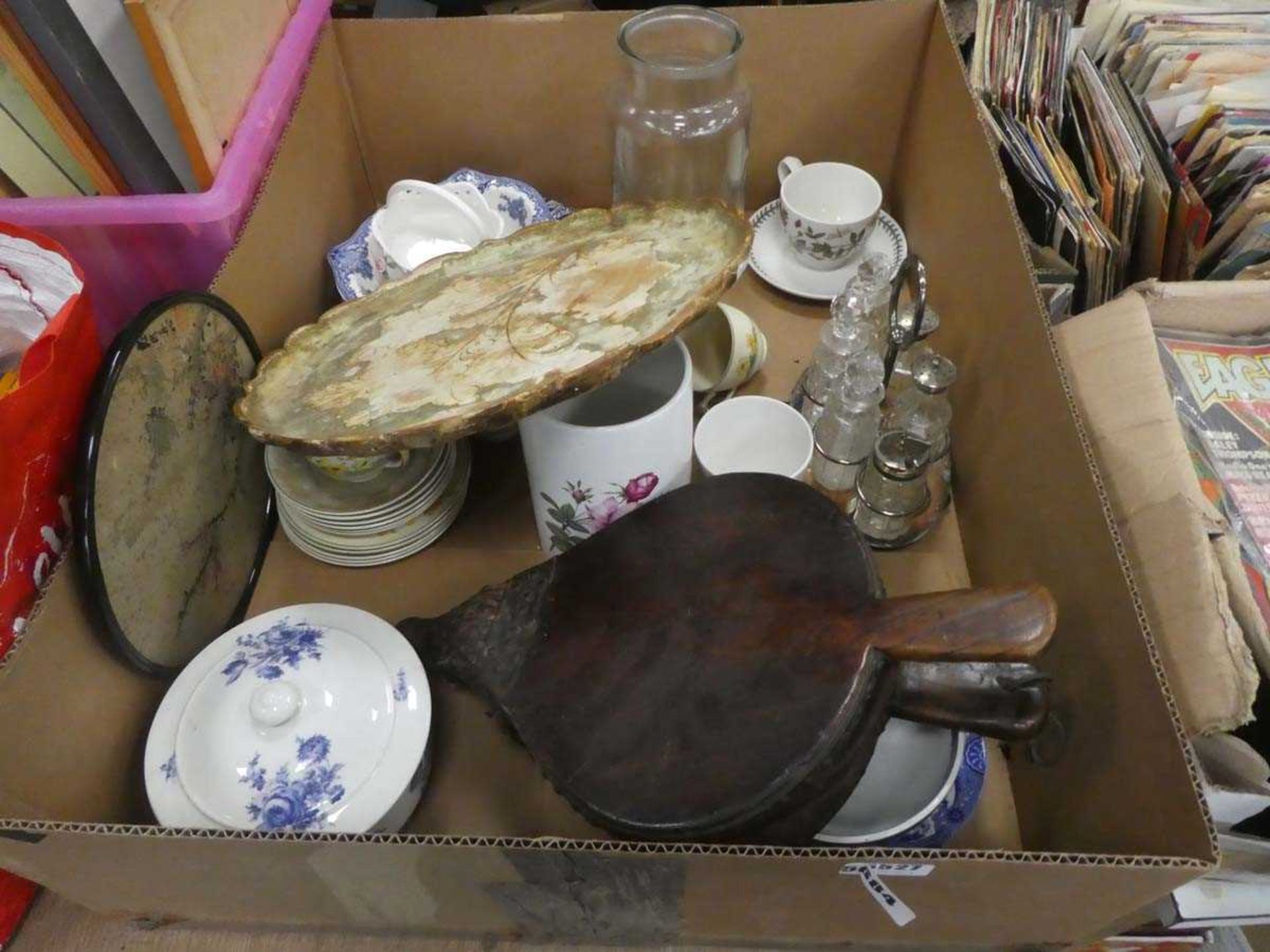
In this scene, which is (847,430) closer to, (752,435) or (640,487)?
(752,435)

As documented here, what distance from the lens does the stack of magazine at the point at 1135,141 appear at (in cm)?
85

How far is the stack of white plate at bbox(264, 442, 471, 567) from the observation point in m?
0.71

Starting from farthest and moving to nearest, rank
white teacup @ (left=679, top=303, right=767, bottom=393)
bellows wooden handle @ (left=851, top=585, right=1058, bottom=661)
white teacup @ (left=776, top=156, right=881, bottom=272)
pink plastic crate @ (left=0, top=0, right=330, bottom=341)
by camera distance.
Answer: white teacup @ (left=776, top=156, right=881, bottom=272) < white teacup @ (left=679, top=303, right=767, bottom=393) < pink plastic crate @ (left=0, top=0, right=330, bottom=341) < bellows wooden handle @ (left=851, top=585, right=1058, bottom=661)

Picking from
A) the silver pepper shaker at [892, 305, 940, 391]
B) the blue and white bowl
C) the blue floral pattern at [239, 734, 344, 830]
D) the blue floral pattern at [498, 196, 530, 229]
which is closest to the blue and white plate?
the blue floral pattern at [498, 196, 530, 229]

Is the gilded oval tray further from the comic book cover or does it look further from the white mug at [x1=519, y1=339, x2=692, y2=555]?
the comic book cover

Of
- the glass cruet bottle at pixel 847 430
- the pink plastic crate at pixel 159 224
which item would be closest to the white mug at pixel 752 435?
the glass cruet bottle at pixel 847 430

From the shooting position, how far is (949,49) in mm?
865

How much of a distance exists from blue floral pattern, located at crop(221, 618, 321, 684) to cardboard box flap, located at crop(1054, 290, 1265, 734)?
1.86 ft

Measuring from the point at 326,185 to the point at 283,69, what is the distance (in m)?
0.11

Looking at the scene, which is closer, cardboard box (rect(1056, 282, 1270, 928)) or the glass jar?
cardboard box (rect(1056, 282, 1270, 928))

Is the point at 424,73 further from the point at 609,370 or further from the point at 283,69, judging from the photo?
the point at 609,370

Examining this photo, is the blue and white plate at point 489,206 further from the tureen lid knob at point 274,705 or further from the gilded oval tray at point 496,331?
the tureen lid knob at point 274,705

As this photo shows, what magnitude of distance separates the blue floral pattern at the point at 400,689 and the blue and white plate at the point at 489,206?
1.24ft

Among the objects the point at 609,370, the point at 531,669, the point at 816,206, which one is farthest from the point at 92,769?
the point at 816,206
